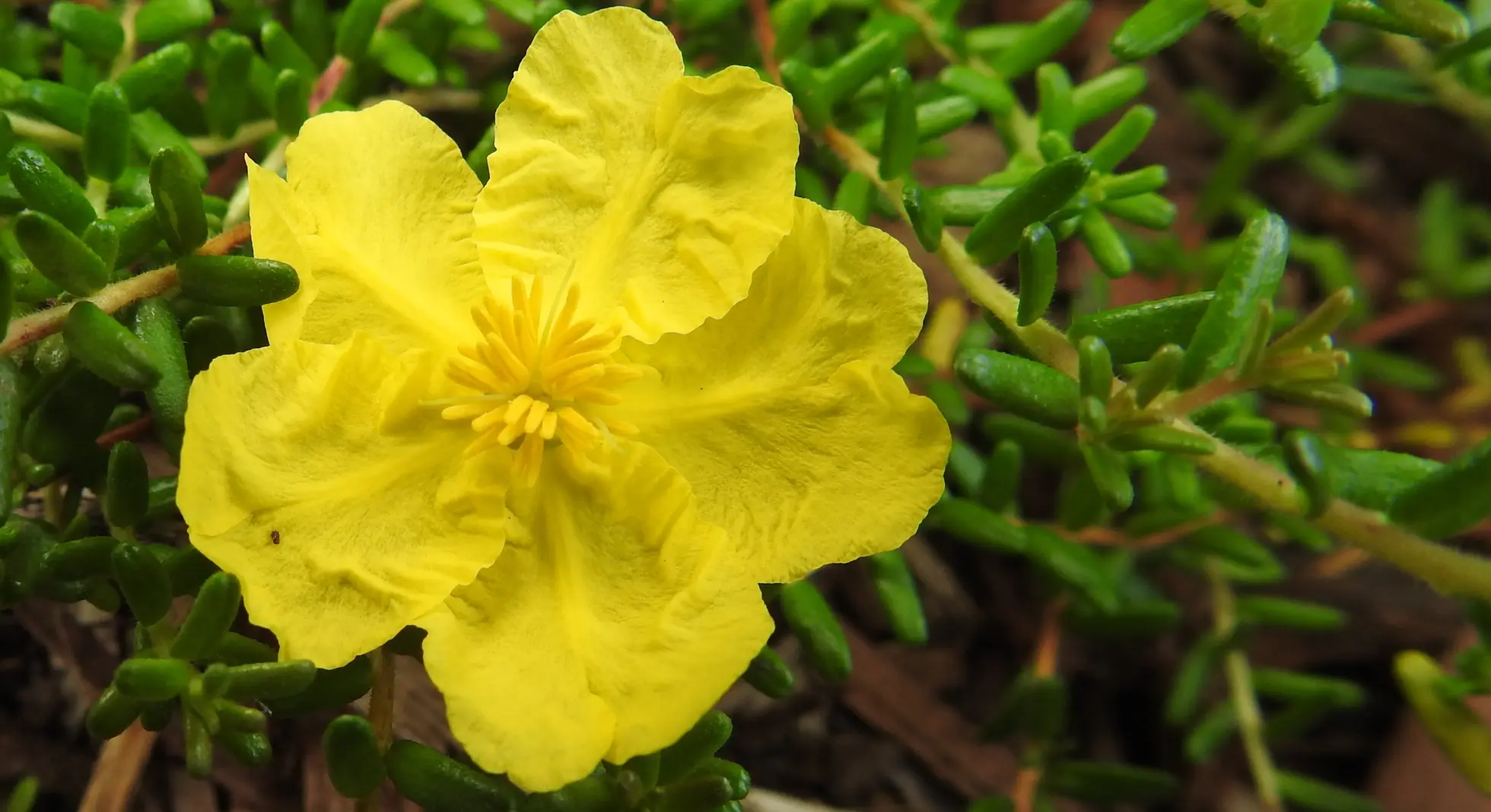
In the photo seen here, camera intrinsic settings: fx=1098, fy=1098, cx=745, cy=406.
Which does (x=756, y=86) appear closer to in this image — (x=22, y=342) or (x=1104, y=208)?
(x=1104, y=208)

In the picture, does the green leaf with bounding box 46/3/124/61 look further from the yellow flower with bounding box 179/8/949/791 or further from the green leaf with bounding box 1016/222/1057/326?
the green leaf with bounding box 1016/222/1057/326

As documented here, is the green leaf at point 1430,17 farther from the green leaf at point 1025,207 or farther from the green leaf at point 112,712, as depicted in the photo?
the green leaf at point 112,712

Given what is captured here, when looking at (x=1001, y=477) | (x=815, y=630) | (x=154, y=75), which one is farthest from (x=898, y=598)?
(x=154, y=75)

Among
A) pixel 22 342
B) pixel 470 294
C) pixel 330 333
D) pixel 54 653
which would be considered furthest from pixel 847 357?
pixel 54 653

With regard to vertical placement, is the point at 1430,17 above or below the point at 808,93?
above

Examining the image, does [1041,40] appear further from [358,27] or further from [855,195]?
[358,27]

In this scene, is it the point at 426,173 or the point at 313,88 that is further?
the point at 313,88

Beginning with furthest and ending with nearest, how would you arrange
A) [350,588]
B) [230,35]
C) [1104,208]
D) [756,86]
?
1. [1104,208]
2. [230,35]
3. [756,86]
4. [350,588]
